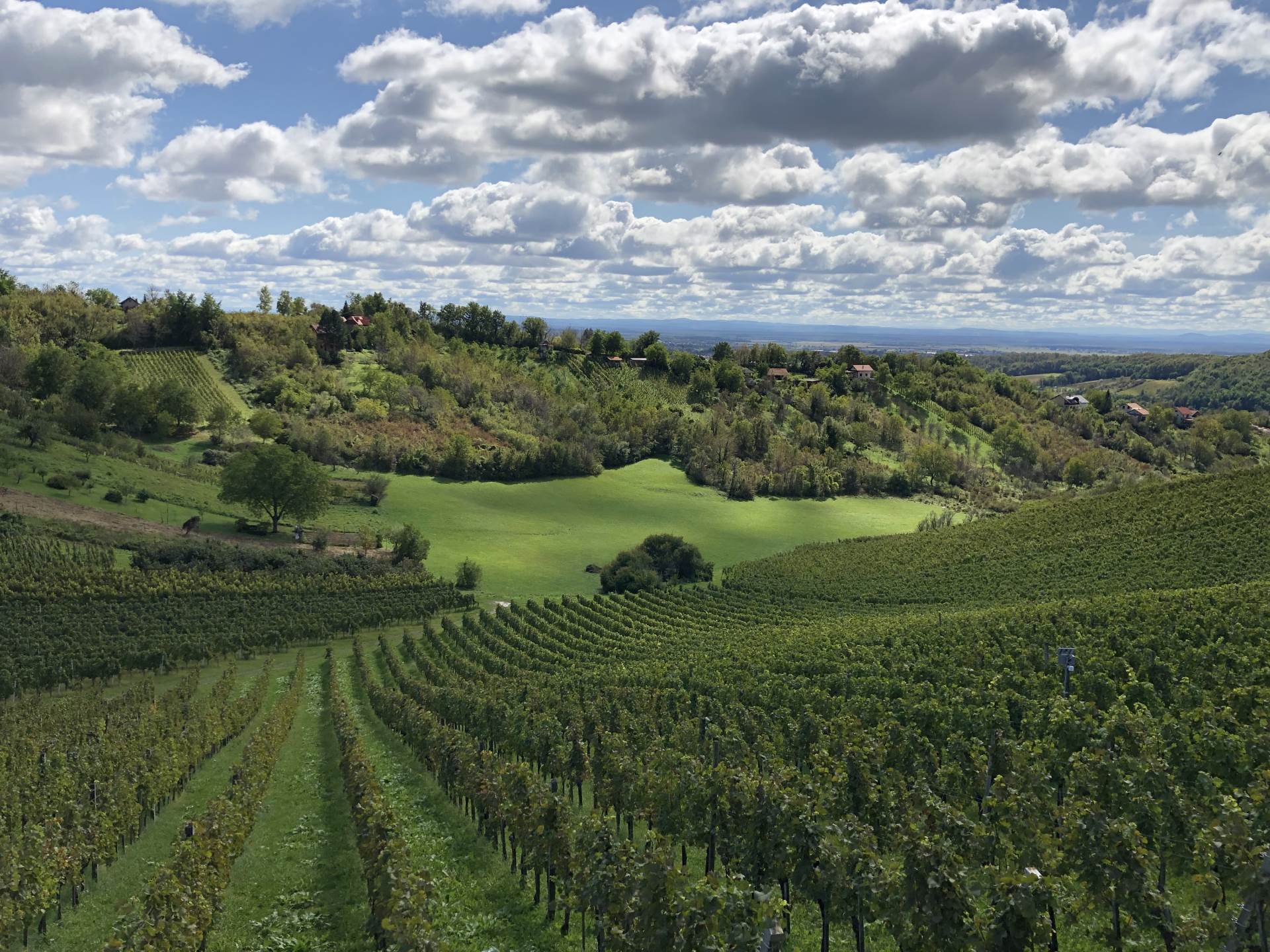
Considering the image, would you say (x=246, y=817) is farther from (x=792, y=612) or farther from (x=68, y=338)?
(x=68, y=338)

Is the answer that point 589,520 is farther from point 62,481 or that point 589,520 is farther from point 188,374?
point 188,374

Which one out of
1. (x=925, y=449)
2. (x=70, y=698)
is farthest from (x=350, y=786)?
(x=925, y=449)

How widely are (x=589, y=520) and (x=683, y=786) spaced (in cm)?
10601

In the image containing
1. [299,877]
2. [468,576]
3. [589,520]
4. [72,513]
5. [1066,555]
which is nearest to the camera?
[299,877]

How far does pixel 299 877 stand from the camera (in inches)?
949

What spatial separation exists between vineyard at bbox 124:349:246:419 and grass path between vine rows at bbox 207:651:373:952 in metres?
130

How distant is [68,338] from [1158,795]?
202m

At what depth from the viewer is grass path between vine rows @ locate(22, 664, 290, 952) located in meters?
21.0

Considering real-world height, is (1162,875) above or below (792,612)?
above

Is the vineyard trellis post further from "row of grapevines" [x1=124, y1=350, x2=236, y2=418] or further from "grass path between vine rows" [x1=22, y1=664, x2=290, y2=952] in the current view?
"row of grapevines" [x1=124, y1=350, x2=236, y2=418]

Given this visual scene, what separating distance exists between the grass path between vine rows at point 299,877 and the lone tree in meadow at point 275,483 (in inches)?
2731

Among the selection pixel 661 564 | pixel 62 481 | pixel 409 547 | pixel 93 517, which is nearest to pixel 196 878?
pixel 409 547

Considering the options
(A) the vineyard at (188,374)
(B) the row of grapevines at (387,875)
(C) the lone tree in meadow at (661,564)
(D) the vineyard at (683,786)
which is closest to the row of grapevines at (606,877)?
(D) the vineyard at (683,786)

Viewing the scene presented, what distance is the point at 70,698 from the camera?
5206 centimetres
